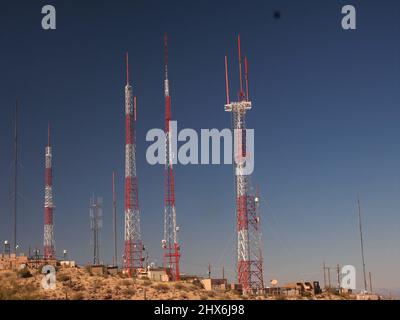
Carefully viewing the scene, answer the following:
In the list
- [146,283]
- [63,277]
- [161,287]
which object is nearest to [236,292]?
[161,287]

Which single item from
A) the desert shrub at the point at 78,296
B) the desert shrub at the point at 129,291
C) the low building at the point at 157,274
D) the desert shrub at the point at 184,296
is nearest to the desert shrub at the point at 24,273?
the desert shrub at the point at 78,296

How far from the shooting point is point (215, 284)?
6588 centimetres

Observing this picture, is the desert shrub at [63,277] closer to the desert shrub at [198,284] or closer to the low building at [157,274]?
the low building at [157,274]

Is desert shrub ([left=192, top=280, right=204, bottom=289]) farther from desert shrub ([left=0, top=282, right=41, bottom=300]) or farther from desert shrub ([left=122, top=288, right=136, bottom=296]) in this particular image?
desert shrub ([left=0, top=282, right=41, bottom=300])

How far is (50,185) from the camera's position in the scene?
72062mm

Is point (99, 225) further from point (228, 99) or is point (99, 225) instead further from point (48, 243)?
point (228, 99)

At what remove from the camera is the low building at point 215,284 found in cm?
6350

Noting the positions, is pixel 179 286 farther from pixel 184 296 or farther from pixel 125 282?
pixel 125 282

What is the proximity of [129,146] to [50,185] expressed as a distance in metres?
14.9

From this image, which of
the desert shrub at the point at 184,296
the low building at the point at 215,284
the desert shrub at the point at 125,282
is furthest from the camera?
the low building at the point at 215,284

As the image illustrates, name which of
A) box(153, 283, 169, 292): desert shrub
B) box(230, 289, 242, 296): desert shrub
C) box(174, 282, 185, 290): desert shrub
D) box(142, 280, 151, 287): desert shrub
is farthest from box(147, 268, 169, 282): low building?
box(153, 283, 169, 292): desert shrub

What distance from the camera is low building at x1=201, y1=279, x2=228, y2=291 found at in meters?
63.5
